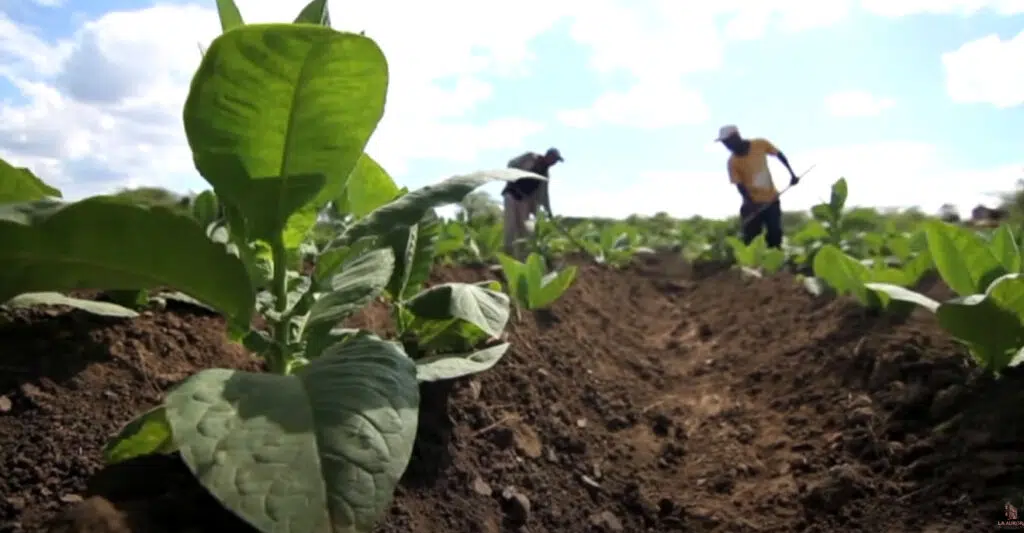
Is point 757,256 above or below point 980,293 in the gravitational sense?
below

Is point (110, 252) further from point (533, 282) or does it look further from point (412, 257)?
point (533, 282)

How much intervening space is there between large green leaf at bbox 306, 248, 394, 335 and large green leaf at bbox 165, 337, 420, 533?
0.85ft

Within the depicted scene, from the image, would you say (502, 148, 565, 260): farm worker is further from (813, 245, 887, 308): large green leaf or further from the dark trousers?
(813, 245, 887, 308): large green leaf

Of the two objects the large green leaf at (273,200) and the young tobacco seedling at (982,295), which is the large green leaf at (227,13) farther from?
the young tobacco seedling at (982,295)

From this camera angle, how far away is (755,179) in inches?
388

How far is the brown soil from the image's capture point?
1.39 m

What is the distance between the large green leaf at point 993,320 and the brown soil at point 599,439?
8cm

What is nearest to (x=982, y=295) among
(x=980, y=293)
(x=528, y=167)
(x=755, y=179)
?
(x=980, y=293)

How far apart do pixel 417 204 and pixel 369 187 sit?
1.75ft

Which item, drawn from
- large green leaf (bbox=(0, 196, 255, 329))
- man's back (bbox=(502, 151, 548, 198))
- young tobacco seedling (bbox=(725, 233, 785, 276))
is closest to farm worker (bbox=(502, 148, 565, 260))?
man's back (bbox=(502, 151, 548, 198))

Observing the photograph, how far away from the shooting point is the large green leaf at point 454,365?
5.52 ft

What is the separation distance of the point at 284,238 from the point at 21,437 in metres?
0.62

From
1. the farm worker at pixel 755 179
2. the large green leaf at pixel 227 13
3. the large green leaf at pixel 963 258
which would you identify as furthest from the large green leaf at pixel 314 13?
the farm worker at pixel 755 179

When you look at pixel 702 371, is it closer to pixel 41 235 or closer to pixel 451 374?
pixel 451 374
